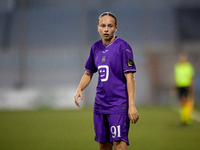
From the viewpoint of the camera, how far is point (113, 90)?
3.07 metres

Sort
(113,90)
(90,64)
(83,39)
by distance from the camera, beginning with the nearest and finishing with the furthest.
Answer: (113,90)
(90,64)
(83,39)

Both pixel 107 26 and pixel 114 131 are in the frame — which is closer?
pixel 114 131

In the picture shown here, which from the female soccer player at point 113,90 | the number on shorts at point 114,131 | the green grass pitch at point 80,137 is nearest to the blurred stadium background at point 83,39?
the green grass pitch at point 80,137

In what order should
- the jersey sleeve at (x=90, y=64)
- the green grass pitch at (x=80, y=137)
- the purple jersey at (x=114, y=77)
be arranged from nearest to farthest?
1. the purple jersey at (x=114, y=77)
2. the jersey sleeve at (x=90, y=64)
3. the green grass pitch at (x=80, y=137)

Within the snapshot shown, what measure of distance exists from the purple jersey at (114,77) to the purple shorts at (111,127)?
6 cm

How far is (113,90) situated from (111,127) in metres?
0.35

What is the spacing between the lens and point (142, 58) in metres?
18.1

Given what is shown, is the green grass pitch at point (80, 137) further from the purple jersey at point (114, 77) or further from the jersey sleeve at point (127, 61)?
the jersey sleeve at point (127, 61)

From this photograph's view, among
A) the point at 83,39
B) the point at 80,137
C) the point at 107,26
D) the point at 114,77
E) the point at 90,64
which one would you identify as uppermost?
the point at 83,39

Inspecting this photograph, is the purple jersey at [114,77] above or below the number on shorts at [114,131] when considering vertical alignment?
above

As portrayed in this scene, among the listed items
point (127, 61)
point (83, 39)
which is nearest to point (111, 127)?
point (127, 61)

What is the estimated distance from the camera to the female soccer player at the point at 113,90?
300 centimetres

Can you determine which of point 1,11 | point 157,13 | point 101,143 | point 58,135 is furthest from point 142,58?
point 101,143

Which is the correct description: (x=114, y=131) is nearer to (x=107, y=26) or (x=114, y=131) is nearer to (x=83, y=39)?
(x=107, y=26)
